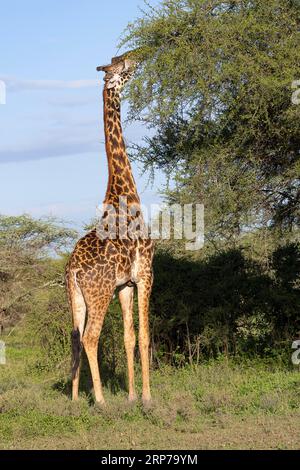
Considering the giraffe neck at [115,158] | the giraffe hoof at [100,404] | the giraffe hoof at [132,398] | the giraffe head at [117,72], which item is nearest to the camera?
the giraffe hoof at [100,404]

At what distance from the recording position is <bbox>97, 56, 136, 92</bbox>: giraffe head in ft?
33.7

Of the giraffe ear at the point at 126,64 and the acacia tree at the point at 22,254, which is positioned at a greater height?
the giraffe ear at the point at 126,64

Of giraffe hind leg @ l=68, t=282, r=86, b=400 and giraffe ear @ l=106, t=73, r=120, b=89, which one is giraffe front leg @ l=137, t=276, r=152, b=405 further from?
giraffe ear @ l=106, t=73, r=120, b=89

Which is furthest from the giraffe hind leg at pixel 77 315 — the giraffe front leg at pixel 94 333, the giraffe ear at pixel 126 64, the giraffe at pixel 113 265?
the giraffe ear at pixel 126 64

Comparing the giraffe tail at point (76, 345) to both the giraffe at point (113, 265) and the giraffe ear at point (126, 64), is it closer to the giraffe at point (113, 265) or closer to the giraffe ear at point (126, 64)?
the giraffe at point (113, 265)

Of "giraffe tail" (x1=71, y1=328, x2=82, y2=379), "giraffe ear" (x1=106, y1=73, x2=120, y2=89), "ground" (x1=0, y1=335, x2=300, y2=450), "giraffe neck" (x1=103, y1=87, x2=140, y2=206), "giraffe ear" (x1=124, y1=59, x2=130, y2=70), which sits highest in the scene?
"giraffe ear" (x1=124, y1=59, x2=130, y2=70)

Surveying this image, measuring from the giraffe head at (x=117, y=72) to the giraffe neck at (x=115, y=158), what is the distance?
0.24 feet

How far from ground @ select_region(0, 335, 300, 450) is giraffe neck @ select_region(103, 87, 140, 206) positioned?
2.28 meters

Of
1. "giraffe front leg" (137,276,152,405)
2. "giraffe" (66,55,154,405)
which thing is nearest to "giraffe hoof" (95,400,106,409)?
"giraffe" (66,55,154,405)

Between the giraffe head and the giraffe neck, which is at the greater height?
the giraffe head

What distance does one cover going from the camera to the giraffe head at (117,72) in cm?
1027

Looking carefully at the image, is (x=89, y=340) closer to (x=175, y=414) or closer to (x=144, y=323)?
(x=144, y=323)

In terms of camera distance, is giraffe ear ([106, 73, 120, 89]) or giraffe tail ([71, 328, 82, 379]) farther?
giraffe ear ([106, 73, 120, 89])

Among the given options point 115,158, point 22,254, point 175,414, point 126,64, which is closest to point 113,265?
point 115,158
